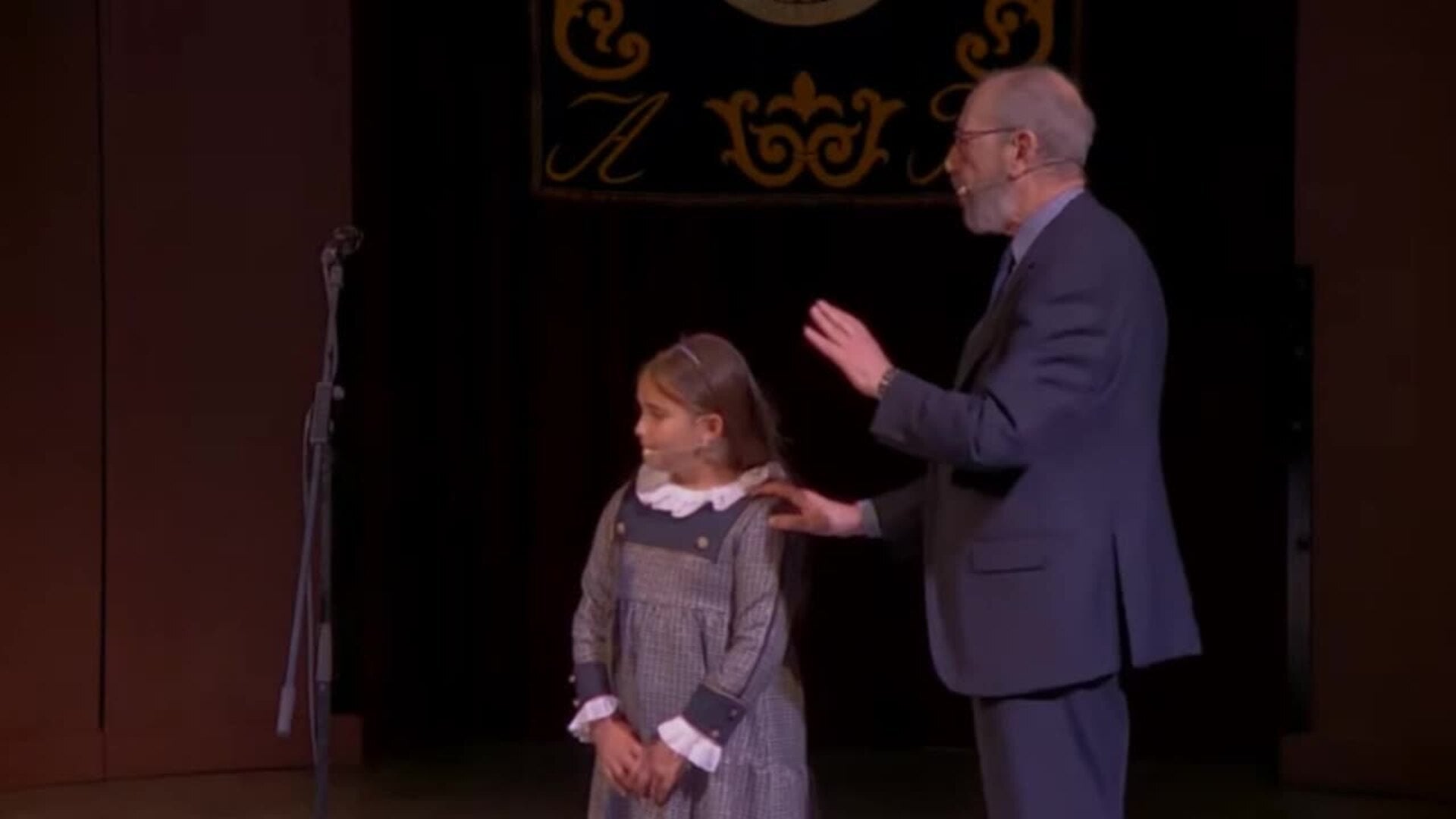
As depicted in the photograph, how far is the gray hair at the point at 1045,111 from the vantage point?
262 cm

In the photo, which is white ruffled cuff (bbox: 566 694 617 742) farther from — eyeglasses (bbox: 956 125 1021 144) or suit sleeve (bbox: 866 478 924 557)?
eyeglasses (bbox: 956 125 1021 144)

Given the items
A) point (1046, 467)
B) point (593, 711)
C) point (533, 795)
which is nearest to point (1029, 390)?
point (1046, 467)

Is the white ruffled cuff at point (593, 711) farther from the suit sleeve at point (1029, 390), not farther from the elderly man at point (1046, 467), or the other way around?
the suit sleeve at point (1029, 390)

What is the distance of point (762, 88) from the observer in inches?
203

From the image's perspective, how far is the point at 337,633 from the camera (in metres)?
5.29

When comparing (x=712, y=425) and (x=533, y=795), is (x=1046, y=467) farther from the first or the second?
(x=533, y=795)

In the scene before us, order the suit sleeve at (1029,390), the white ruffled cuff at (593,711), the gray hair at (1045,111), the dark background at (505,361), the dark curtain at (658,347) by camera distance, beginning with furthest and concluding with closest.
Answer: the dark curtain at (658,347) < the dark background at (505,361) < the white ruffled cuff at (593,711) < the gray hair at (1045,111) < the suit sleeve at (1029,390)

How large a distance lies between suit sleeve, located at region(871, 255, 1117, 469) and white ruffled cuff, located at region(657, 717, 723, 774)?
1.89 ft

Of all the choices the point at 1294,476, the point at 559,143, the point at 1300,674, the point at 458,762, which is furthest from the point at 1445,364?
the point at 458,762

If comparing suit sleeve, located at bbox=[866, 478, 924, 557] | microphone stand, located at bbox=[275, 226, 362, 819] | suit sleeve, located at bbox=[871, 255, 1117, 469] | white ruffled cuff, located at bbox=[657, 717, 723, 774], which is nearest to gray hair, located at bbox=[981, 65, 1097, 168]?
suit sleeve, located at bbox=[871, 255, 1117, 469]

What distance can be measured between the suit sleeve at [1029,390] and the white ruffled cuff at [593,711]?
69 centimetres

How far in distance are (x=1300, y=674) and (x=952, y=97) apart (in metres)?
1.57

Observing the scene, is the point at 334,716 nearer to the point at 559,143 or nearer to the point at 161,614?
the point at 161,614

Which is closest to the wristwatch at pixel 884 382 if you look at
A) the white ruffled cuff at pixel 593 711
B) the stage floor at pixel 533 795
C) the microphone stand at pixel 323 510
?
the white ruffled cuff at pixel 593 711
